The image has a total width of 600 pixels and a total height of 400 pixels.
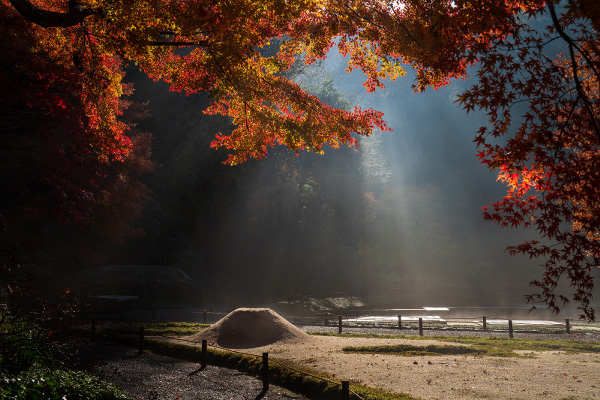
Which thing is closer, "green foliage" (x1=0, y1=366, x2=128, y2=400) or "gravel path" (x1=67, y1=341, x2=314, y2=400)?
"green foliage" (x1=0, y1=366, x2=128, y2=400)

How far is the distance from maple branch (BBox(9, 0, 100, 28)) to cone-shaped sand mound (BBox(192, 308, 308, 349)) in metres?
9.22

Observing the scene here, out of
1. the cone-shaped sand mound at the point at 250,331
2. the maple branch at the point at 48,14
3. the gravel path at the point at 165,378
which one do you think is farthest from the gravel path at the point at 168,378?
the maple branch at the point at 48,14

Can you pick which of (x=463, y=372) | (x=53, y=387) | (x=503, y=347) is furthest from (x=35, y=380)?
(x=503, y=347)

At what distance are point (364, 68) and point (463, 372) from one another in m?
7.20

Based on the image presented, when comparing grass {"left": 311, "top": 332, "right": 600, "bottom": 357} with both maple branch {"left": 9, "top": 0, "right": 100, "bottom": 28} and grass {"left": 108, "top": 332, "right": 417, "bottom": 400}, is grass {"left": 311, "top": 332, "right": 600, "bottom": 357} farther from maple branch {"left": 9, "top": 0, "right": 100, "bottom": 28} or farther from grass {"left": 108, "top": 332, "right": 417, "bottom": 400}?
maple branch {"left": 9, "top": 0, "right": 100, "bottom": 28}

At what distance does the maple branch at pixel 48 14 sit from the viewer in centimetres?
676

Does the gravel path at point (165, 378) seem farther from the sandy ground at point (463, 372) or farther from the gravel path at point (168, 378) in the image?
the sandy ground at point (463, 372)

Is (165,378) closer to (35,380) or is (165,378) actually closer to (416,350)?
(35,380)

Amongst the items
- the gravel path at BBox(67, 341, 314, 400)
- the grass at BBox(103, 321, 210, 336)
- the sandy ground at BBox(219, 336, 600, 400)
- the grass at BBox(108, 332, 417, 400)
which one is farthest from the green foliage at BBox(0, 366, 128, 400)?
the grass at BBox(103, 321, 210, 336)

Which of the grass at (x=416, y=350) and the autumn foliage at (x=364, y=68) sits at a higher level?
the autumn foliage at (x=364, y=68)

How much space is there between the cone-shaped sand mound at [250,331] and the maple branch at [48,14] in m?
9.22

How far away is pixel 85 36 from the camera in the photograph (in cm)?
978

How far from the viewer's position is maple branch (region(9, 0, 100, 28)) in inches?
266

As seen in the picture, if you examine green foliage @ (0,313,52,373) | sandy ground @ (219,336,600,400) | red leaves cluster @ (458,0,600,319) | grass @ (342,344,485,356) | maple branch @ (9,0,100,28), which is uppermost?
maple branch @ (9,0,100,28)
